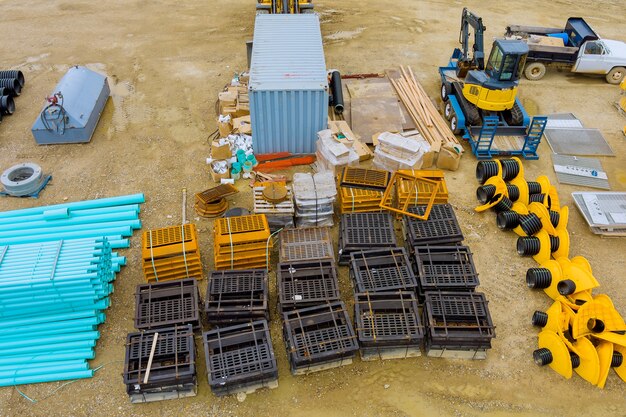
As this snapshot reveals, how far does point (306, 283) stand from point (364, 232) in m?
2.14

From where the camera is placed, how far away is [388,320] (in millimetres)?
8797

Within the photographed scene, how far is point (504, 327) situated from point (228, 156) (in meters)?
8.84

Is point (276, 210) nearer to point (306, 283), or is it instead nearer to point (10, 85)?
point (306, 283)

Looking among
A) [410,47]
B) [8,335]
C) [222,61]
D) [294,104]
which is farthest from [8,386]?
[410,47]

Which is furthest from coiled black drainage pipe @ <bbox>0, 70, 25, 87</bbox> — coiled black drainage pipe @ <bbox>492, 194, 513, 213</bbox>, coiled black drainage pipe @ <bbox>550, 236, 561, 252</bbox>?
coiled black drainage pipe @ <bbox>550, 236, 561, 252</bbox>

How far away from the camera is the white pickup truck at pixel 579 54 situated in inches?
691

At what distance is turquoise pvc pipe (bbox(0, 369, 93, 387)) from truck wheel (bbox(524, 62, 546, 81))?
18426mm

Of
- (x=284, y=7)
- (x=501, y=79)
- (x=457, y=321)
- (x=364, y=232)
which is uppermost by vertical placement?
(x=284, y=7)

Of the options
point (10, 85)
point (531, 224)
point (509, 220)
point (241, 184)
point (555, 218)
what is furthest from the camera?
point (10, 85)

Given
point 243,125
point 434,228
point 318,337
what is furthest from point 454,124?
point 318,337

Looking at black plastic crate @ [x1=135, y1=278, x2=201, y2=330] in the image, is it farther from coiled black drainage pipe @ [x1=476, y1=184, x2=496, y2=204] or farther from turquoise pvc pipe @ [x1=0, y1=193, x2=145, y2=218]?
coiled black drainage pipe @ [x1=476, y1=184, x2=496, y2=204]

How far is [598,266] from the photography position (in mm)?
10758

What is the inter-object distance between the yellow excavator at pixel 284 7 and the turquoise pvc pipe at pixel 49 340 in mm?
14406

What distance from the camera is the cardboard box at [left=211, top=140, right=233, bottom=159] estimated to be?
1317 centimetres
